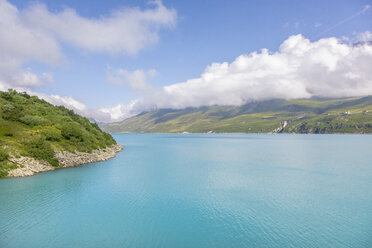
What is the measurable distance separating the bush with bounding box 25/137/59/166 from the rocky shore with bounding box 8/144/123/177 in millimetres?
1137

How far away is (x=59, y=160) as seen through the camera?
175 ft

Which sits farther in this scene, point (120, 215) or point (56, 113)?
point (56, 113)

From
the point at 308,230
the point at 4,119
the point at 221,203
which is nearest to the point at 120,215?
the point at 221,203

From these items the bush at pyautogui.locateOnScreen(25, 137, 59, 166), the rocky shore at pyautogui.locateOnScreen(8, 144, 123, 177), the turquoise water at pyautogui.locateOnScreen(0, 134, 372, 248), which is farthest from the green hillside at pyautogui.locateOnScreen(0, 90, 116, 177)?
the turquoise water at pyautogui.locateOnScreen(0, 134, 372, 248)

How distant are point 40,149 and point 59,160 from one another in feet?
17.9

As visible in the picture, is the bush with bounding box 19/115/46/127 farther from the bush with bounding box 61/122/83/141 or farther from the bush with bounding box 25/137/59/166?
the bush with bounding box 25/137/59/166

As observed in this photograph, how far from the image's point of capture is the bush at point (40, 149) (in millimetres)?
48328

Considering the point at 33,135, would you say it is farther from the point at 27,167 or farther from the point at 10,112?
the point at 10,112

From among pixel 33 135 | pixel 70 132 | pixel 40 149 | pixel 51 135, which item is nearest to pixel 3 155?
pixel 40 149

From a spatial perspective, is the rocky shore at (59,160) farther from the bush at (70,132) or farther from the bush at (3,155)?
the bush at (70,132)

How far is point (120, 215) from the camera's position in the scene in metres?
25.8

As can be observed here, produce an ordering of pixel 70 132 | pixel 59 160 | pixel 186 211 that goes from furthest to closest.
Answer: pixel 70 132 < pixel 59 160 < pixel 186 211

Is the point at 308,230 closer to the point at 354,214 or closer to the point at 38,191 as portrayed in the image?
the point at 354,214

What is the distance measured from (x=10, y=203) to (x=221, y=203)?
96.1 feet
